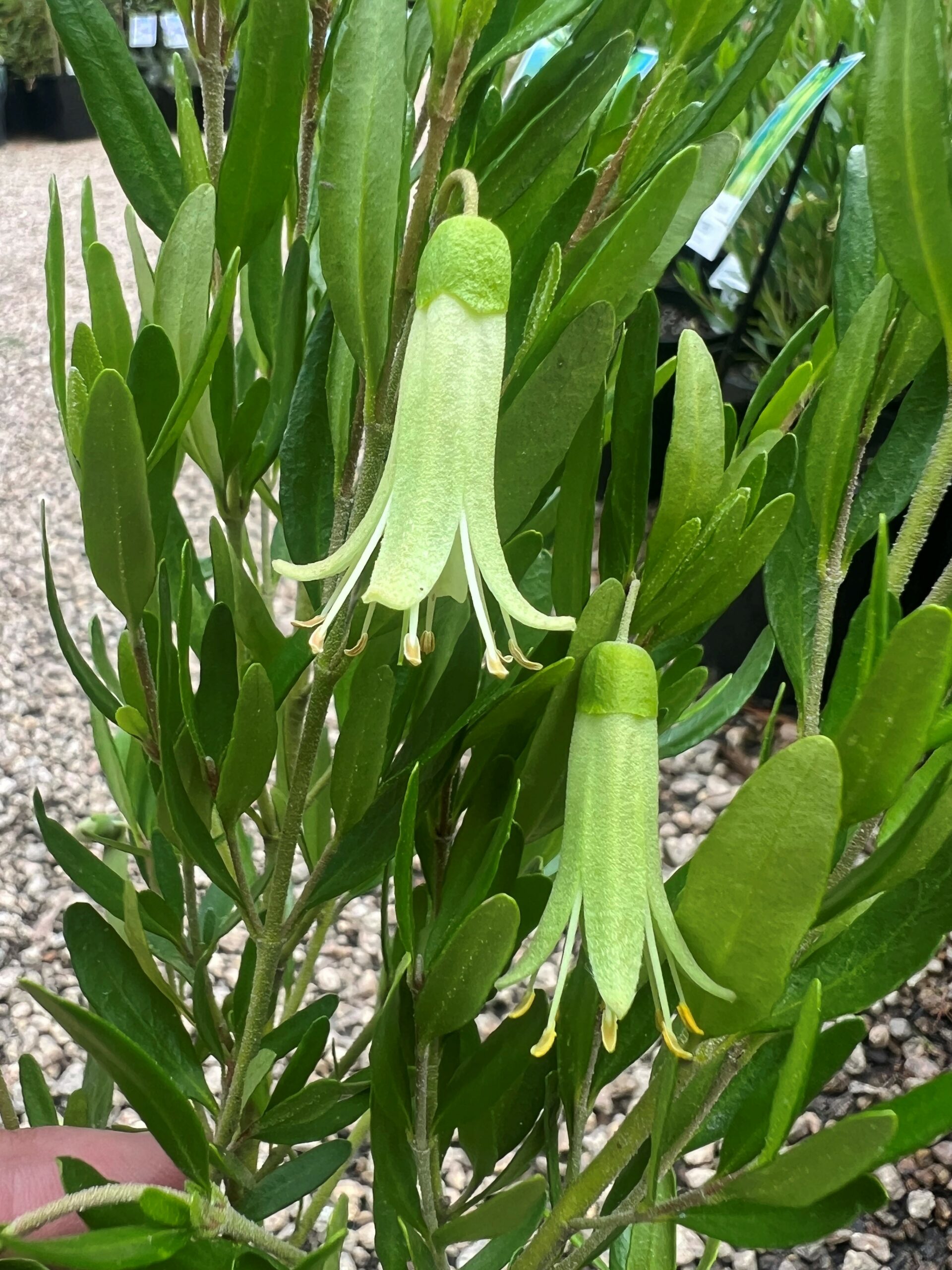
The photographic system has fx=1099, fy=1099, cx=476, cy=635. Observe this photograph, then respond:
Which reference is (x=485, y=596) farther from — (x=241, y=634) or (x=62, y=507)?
(x=62, y=507)

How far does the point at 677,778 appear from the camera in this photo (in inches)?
71.7

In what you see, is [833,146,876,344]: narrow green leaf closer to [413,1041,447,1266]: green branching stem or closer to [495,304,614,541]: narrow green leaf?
[495,304,614,541]: narrow green leaf

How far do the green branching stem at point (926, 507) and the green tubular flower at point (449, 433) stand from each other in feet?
0.50

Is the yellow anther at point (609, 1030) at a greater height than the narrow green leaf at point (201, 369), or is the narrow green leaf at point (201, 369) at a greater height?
the narrow green leaf at point (201, 369)

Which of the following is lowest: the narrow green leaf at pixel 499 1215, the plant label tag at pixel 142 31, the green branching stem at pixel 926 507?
the narrow green leaf at pixel 499 1215

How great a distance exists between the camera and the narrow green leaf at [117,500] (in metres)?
0.40

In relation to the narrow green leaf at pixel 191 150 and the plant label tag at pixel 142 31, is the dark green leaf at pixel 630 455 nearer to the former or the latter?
the narrow green leaf at pixel 191 150

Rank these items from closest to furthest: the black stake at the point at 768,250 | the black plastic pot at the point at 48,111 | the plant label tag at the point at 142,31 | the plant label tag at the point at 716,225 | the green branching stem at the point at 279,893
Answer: the green branching stem at the point at 279,893
the plant label tag at the point at 716,225
the black stake at the point at 768,250
the plant label tag at the point at 142,31
the black plastic pot at the point at 48,111

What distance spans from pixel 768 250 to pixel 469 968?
4.31 feet

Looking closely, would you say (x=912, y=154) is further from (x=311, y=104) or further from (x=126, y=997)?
(x=126, y=997)

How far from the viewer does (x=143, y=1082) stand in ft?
1.39

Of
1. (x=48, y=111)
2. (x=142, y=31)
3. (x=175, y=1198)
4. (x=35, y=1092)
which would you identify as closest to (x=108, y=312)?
(x=175, y=1198)

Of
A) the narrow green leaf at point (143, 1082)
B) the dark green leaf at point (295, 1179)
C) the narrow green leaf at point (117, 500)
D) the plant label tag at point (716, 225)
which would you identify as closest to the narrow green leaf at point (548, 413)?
the narrow green leaf at point (117, 500)

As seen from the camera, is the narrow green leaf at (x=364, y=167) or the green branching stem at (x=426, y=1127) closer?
the narrow green leaf at (x=364, y=167)
